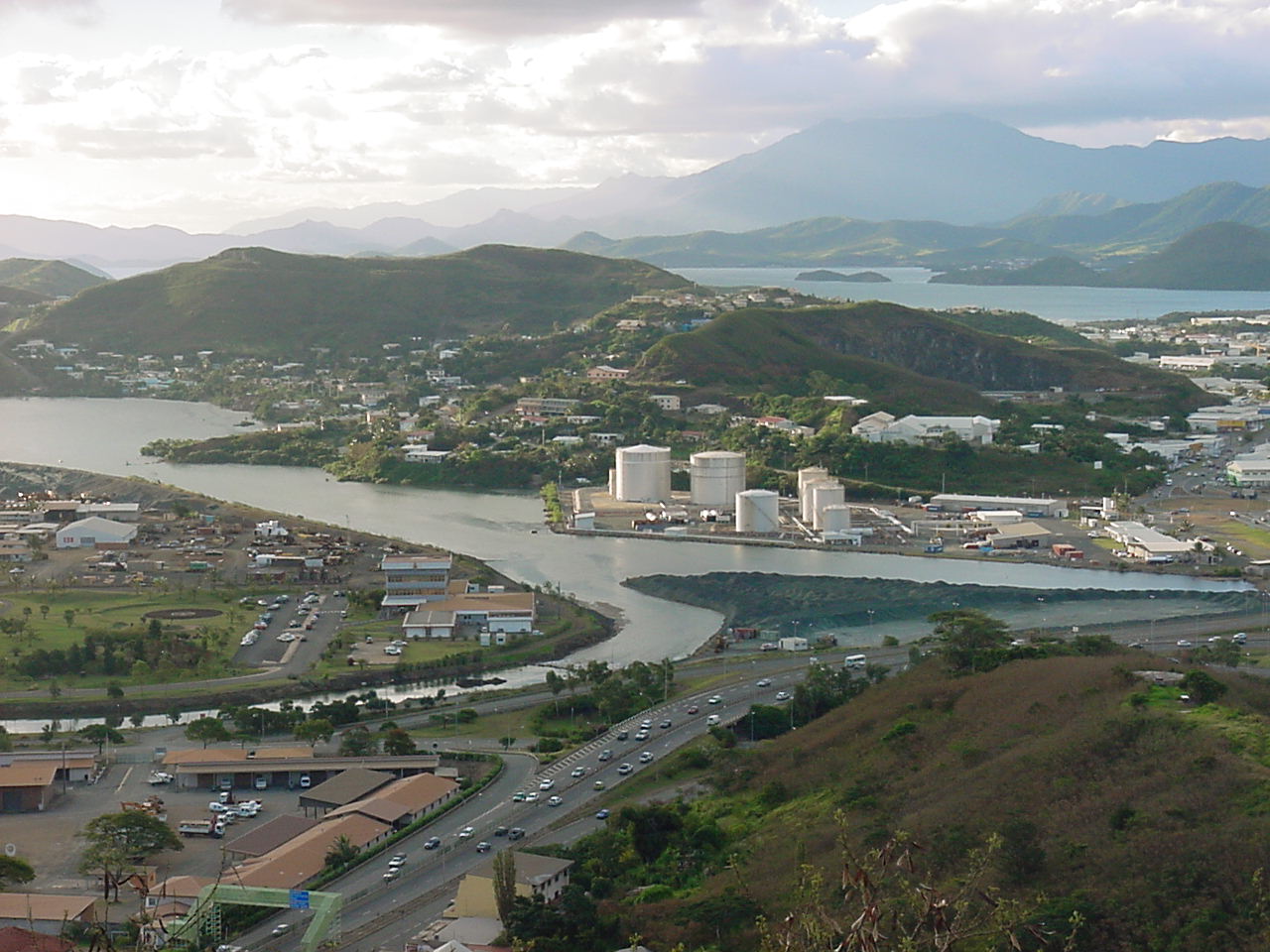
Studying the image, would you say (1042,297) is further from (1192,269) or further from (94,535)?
(94,535)

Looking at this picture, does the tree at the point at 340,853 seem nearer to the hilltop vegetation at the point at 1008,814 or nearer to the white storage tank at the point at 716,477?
the hilltop vegetation at the point at 1008,814

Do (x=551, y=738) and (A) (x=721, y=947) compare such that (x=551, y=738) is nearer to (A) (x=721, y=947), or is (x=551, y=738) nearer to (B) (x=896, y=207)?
(A) (x=721, y=947)

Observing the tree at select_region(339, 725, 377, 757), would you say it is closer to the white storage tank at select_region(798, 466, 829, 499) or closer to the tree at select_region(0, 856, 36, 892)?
the tree at select_region(0, 856, 36, 892)

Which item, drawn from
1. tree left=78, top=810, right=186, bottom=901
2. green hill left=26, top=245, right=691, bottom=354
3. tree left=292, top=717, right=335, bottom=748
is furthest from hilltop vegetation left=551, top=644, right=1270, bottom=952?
green hill left=26, top=245, right=691, bottom=354

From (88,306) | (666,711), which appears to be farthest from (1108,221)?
(666,711)

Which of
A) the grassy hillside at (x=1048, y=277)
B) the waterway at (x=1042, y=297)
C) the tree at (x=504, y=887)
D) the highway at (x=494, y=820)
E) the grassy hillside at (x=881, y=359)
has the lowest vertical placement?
the highway at (x=494, y=820)

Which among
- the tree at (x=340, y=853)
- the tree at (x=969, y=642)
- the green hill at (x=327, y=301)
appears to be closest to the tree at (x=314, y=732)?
the tree at (x=340, y=853)

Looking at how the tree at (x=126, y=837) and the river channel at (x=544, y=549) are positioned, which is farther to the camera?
the river channel at (x=544, y=549)
